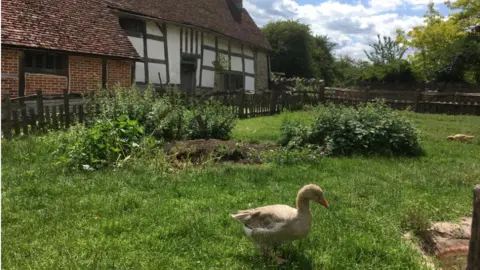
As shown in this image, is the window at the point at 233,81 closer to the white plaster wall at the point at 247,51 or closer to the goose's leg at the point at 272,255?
the white plaster wall at the point at 247,51

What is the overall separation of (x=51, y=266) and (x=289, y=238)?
1887 mm

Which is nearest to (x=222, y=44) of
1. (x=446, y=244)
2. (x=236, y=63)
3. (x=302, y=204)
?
(x=236, y=63)

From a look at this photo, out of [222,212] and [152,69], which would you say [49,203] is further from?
[152,69]

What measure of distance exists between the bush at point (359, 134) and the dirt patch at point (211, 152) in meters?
0.94

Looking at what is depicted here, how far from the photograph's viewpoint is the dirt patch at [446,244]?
3.78 m

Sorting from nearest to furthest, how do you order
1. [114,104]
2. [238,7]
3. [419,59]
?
[114,104] < [238,7] < [419,59]

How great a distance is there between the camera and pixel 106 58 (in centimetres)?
1381

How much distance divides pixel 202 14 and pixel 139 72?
6.12m

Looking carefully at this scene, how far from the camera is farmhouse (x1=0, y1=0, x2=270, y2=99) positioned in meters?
11.6

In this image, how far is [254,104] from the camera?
17078mm

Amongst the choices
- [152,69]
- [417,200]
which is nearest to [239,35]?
[152,69]

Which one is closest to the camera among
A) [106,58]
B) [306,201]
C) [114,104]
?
[306,201]

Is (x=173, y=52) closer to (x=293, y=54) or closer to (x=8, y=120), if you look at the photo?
(x=8, y=120)

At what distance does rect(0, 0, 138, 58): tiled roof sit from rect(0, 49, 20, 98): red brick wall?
0.57m
